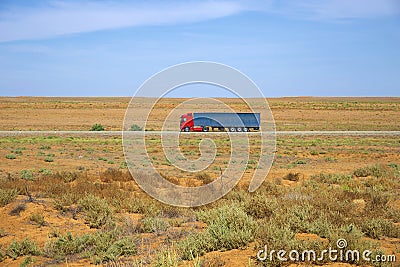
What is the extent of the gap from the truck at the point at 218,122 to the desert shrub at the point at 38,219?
37491mm

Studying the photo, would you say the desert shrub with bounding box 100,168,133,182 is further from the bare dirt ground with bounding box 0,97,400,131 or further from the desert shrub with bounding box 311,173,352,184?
the bare dirt ground with bounding box 0,97,400,131

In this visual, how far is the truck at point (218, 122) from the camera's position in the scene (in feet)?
161

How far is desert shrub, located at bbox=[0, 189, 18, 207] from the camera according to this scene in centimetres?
1251

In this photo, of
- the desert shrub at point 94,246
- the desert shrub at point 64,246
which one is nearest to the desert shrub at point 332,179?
the desert shrub at point 94,246

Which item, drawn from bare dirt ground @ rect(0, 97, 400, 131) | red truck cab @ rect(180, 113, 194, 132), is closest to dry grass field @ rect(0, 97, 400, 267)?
red truck cab @ rect(180, 113, 194, 132)

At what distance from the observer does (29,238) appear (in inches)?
382

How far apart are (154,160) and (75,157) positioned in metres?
5.09

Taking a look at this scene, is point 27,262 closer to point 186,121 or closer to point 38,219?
point 38,219

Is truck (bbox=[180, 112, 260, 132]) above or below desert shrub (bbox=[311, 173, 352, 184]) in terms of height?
above

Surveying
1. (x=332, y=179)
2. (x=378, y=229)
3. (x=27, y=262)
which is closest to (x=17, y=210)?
(x=27, y=262)

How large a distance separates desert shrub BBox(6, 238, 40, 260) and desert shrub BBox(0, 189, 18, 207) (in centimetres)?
368

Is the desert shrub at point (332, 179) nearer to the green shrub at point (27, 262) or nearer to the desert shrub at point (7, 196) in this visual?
the desert shrub at point (7, 196)

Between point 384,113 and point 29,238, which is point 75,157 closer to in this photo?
point 29,238

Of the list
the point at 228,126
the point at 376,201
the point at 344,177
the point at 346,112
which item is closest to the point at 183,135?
the point at 228,126
